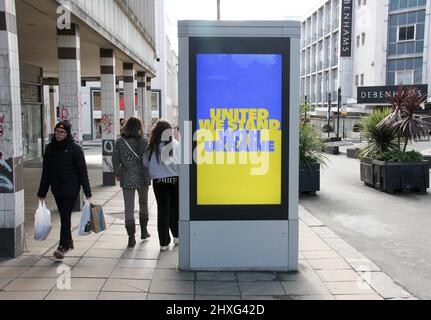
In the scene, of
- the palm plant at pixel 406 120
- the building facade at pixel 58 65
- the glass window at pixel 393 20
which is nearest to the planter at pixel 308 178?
the palm plant at pixel 406 120

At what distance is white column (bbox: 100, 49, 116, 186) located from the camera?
42.9ft

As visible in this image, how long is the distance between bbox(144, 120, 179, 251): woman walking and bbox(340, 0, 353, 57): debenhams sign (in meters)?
48.6

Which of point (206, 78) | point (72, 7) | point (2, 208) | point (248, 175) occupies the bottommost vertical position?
point (2, 208)

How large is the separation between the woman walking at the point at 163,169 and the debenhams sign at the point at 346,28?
48568mm

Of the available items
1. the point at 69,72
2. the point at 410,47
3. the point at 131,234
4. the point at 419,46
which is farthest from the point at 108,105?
the point at 410,47

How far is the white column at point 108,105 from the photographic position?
42.9 ft

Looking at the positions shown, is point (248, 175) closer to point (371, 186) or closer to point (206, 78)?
point (206, 78)

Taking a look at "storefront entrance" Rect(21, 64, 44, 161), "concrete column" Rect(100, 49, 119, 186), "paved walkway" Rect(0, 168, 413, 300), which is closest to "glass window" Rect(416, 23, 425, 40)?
"storefront entrance" Rect(21, 64, 44, 161)

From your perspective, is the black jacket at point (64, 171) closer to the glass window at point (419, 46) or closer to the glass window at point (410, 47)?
the glass window at point (419, 46)

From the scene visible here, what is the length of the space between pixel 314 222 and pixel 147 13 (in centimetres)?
1504

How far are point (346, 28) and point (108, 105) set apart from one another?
43.5m

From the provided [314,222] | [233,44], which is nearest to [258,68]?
[233,44]

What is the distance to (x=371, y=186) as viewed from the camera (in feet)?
45.0

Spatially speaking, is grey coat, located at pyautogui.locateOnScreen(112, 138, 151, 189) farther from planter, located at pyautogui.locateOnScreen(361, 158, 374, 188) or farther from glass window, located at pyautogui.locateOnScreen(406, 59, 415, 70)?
glass window, located at pyautogui.locateOnScreen(406, 59, 415, 70)
